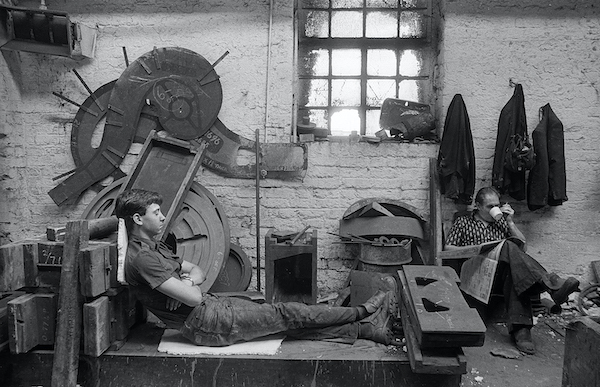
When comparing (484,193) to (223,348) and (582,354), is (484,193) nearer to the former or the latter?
(582,354)

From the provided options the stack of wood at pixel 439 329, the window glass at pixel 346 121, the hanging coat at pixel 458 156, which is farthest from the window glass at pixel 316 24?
the stack of wood at pixel 439 329

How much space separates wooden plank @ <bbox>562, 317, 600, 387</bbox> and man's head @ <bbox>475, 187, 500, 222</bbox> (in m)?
2.10

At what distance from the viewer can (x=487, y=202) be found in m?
4.43

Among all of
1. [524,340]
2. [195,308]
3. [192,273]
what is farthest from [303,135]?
[524,340]

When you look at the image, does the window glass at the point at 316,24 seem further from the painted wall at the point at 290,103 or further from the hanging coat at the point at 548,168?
the hanging coat at the point at 548,168

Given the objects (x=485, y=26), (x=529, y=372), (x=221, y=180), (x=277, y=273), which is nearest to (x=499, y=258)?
(x=529, y=372)

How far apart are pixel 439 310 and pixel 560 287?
4.90ft

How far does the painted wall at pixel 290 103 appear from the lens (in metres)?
4.88

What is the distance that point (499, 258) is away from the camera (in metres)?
4.05

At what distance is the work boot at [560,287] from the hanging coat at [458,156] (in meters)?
1.19

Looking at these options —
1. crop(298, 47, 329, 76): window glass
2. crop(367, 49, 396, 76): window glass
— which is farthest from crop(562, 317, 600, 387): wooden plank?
crop(298, 47, 329, 76): window glass

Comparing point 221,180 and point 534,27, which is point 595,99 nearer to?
point 534,27

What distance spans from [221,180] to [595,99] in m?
3.99

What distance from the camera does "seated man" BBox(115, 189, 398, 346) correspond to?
294 cm
